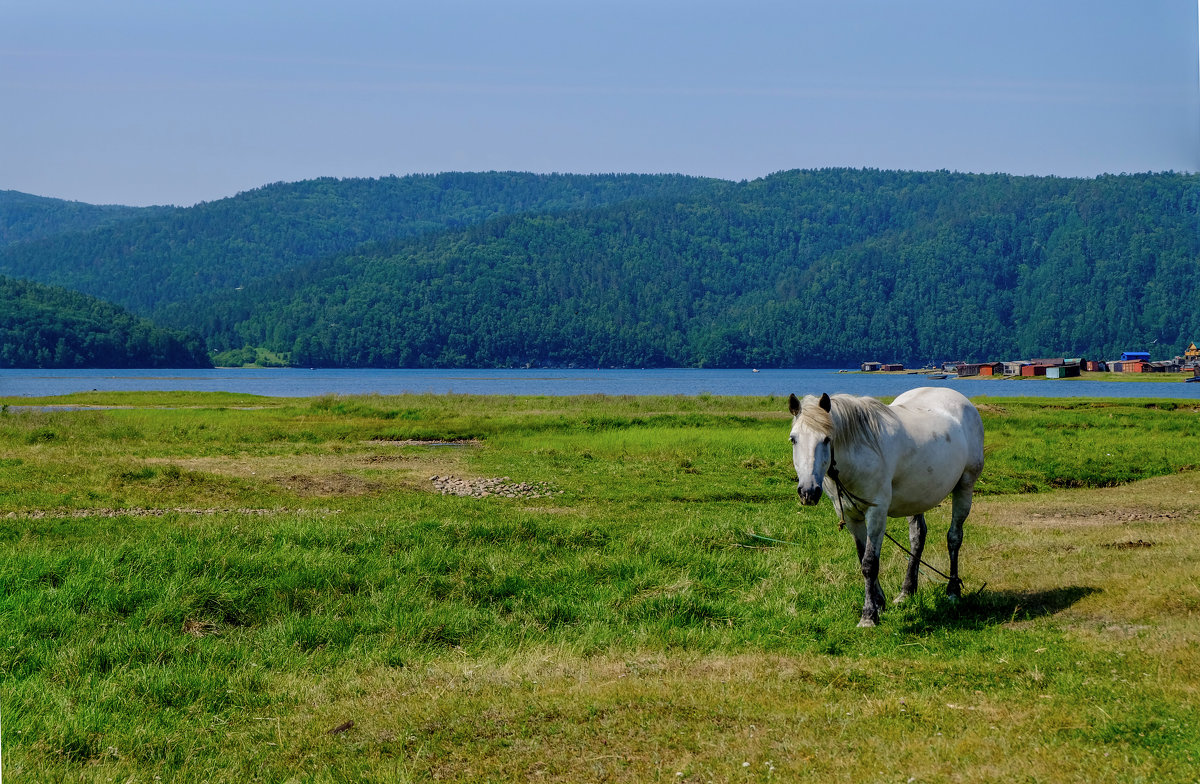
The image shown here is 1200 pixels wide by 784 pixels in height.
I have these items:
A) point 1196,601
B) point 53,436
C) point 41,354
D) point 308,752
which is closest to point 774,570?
point 1196,601

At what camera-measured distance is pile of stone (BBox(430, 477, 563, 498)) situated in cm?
2339

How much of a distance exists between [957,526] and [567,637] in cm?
530

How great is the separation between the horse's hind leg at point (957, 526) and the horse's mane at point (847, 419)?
6.79 feet

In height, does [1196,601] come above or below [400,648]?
above

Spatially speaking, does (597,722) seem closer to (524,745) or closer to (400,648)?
(524,745)

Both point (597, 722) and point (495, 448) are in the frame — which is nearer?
point (597, 722)

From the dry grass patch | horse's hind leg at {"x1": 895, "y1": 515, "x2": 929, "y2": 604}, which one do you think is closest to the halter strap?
horse's hind leg at {"x1": 895, "y1": 515, "x2": 929, "y2": 604}

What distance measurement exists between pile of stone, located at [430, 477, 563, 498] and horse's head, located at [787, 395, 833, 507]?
42.7 feet

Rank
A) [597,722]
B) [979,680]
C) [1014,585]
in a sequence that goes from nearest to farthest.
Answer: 1. [597,722]
2. [979,680]
3. [1014,585]

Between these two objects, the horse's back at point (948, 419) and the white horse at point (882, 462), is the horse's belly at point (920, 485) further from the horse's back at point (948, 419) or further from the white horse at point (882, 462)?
the horse's back at point (948, 419)

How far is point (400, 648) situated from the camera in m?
11.4

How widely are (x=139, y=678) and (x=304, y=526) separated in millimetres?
6079

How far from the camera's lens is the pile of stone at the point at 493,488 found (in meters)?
23.4

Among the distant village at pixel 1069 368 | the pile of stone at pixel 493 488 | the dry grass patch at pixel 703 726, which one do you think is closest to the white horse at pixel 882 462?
the dry grass patch at pixel 703 726
